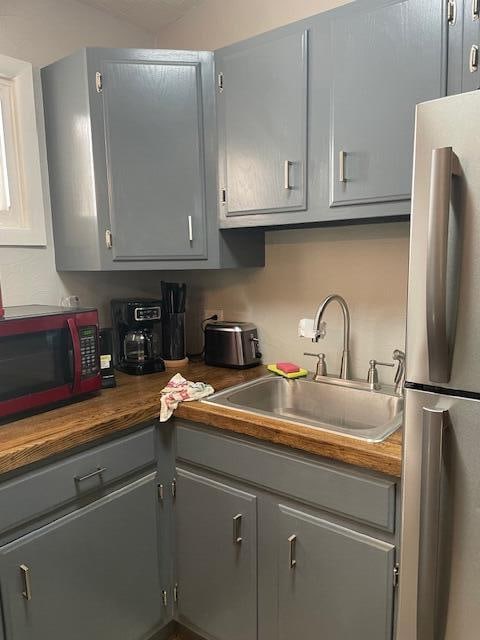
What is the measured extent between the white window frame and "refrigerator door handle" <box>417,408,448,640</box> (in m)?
1.59

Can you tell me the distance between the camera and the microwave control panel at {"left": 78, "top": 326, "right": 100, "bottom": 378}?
1563mm

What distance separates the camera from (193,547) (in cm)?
161

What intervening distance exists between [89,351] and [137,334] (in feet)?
1.34

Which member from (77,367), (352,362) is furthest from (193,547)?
(352,362)

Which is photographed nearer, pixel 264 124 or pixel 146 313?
pixel 264 124

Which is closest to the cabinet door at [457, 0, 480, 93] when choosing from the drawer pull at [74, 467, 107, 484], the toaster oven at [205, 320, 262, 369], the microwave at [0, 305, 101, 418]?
the toaster oven at [205, 320, 262, 369]

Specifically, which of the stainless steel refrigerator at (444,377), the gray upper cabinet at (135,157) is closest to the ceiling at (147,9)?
the gray upper cabinet at (135,157)

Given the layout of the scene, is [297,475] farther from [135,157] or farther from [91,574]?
[135,157]

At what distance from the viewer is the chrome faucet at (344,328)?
1682 millimetres

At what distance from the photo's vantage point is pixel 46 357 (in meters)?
1.50

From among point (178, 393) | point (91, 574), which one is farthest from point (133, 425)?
point (91, 574)

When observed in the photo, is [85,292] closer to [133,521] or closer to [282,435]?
[133,521]

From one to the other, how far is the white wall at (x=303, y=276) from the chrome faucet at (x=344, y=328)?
0.06 m

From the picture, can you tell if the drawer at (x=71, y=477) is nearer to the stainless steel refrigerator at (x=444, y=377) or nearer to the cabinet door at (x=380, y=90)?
the stainless steel refrigerator at (x=444, y=377)
